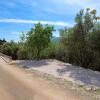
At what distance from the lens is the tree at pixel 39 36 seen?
28.5m

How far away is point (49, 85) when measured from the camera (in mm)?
12609

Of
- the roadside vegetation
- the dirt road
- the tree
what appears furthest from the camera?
the tree

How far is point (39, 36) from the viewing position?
28391 mm

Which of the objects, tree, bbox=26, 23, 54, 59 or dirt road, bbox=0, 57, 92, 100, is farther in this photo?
tree, bbox=26, 23, 54, 59

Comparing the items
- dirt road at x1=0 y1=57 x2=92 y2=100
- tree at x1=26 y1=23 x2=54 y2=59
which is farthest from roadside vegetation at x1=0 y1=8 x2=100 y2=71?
dirt road at x1=0 y1=57 x2=92 y2=100

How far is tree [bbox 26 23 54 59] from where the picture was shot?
28484 mm

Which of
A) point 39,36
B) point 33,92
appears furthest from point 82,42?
point 33,92

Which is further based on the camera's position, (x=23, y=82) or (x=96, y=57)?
(x=96, y=57)

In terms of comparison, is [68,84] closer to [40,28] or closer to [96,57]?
[96,57]

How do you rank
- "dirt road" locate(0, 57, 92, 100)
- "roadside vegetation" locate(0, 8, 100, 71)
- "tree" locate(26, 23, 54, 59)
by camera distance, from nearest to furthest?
"dirt road" locate(0, 57, 92, 100) < "roadside vegetation" locate(0, 8, 100, 71) < "tree" locate(26, 23, 54, 59)

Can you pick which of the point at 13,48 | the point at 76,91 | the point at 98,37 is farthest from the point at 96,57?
the point at 13,48

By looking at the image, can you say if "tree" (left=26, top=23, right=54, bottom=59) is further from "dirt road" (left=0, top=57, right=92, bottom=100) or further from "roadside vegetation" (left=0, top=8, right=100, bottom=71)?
"dirt road" (left=0, top=57, right=92, bottom=100)

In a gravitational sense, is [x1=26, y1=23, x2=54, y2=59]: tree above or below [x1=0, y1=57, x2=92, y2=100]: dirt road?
above

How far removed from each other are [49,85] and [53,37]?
664 inches
